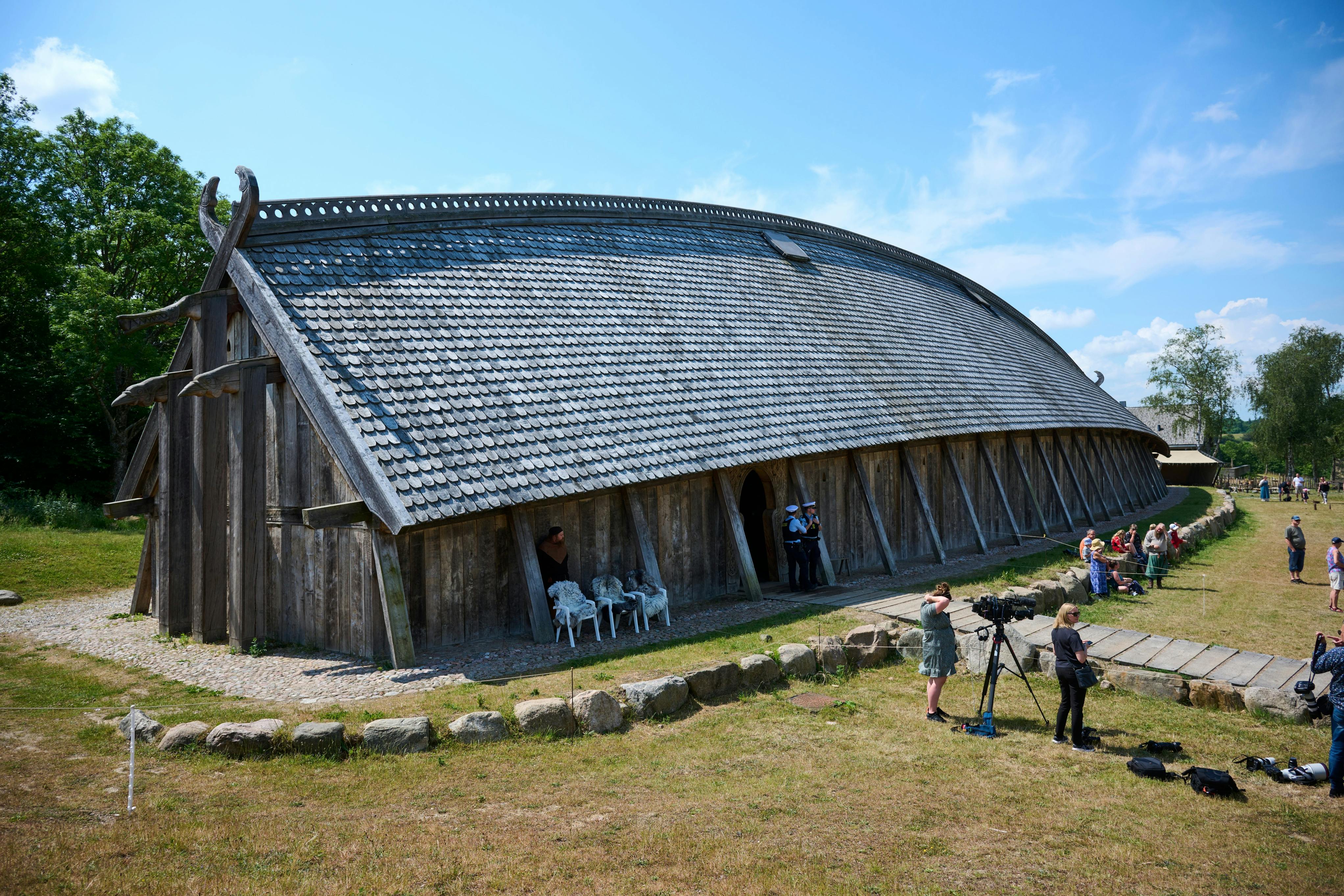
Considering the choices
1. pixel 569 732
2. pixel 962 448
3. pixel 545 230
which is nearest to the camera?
pixel 569 732

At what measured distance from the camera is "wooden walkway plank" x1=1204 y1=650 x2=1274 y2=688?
941 cm

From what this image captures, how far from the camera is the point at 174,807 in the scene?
232 inches

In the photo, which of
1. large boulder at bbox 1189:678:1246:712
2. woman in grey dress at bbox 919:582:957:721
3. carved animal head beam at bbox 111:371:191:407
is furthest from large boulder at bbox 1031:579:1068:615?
carved animal head beam at bbox 111:371:191:407

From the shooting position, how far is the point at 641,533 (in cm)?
1273

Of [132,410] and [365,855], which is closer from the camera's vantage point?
[365,855]

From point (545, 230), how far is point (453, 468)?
765 cm

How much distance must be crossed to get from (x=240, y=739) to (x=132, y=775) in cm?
123

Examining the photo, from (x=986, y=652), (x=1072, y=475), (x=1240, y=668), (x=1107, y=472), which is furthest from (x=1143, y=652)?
(x=1107, y=472)

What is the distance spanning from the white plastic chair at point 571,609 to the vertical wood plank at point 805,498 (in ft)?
17.3

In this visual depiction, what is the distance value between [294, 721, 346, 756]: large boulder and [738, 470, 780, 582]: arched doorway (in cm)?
860

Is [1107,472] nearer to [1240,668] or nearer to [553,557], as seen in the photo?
[1240,668]

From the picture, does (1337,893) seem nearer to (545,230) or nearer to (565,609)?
(565,609)

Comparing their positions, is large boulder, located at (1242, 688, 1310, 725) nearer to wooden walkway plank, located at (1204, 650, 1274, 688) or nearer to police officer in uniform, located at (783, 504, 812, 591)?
wooden walkway plank, located at (1204, 650, 1274, 688)

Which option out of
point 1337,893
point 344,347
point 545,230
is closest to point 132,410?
point 545,230
